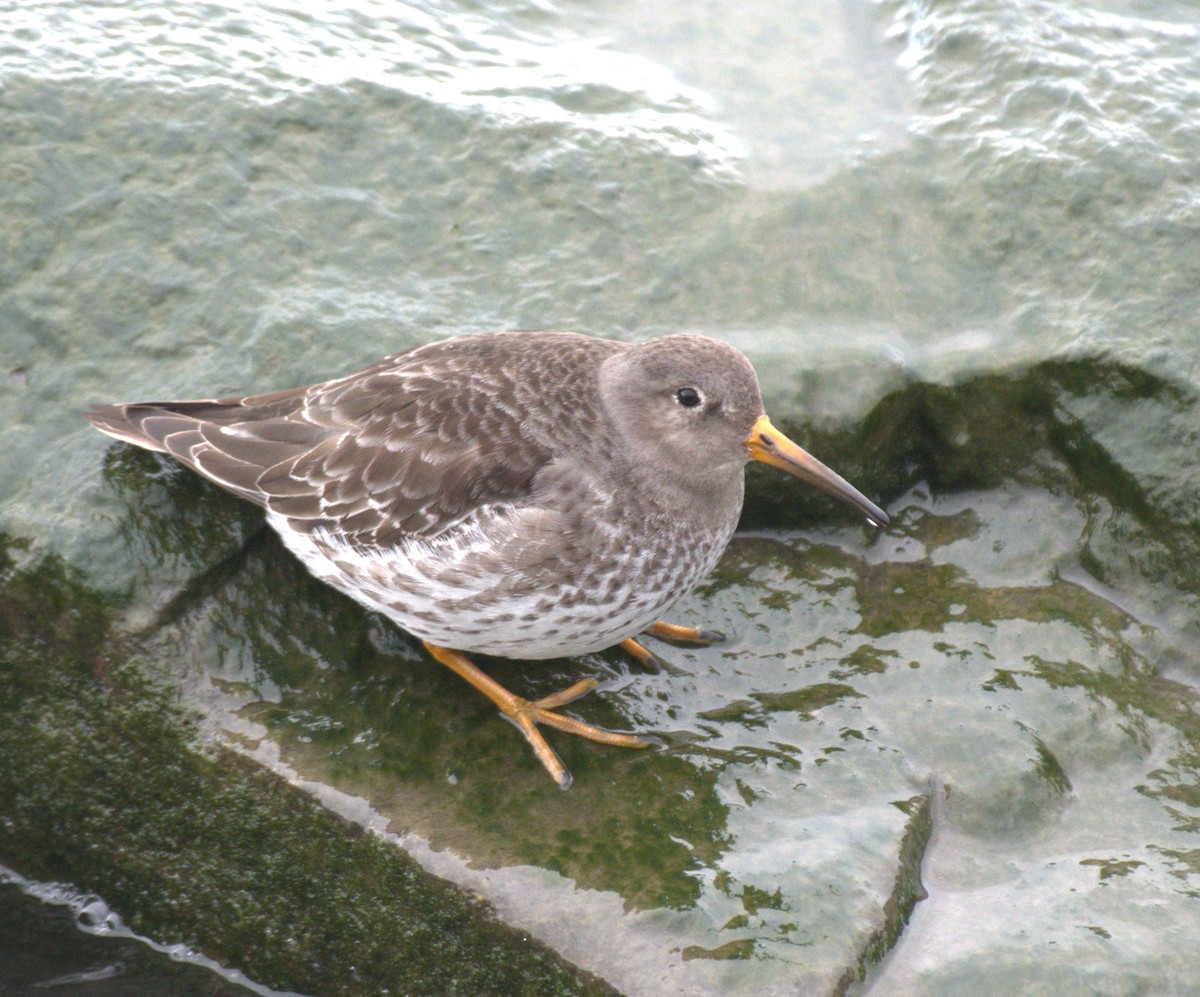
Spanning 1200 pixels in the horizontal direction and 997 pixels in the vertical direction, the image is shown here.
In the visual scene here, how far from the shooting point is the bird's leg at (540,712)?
504cm

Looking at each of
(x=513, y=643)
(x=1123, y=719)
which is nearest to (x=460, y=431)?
(x=513, y=643)

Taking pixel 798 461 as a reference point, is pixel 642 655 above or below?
below

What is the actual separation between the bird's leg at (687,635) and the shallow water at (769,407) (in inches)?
4.8

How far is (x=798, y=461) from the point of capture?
5.24 metres

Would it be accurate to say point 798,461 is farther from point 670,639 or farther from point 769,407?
point 670,639

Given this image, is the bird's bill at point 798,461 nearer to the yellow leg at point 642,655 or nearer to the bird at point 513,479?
the bird at point 513,479

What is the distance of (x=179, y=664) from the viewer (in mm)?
5238

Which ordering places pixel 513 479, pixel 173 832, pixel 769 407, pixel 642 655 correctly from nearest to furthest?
1. pixel 513 479
2. pixel 173 832
3. pixel 642 655
4. pixel 769 407

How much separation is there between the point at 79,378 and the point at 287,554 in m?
1.27

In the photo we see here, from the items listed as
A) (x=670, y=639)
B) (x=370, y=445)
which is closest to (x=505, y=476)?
(x=370, y=445)

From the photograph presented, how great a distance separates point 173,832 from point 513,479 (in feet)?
6.73

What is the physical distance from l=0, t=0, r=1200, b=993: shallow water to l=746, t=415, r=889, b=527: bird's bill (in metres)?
0.60

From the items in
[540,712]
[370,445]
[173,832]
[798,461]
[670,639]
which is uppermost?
[798,461]

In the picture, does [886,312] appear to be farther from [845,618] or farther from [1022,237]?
[845,618]
